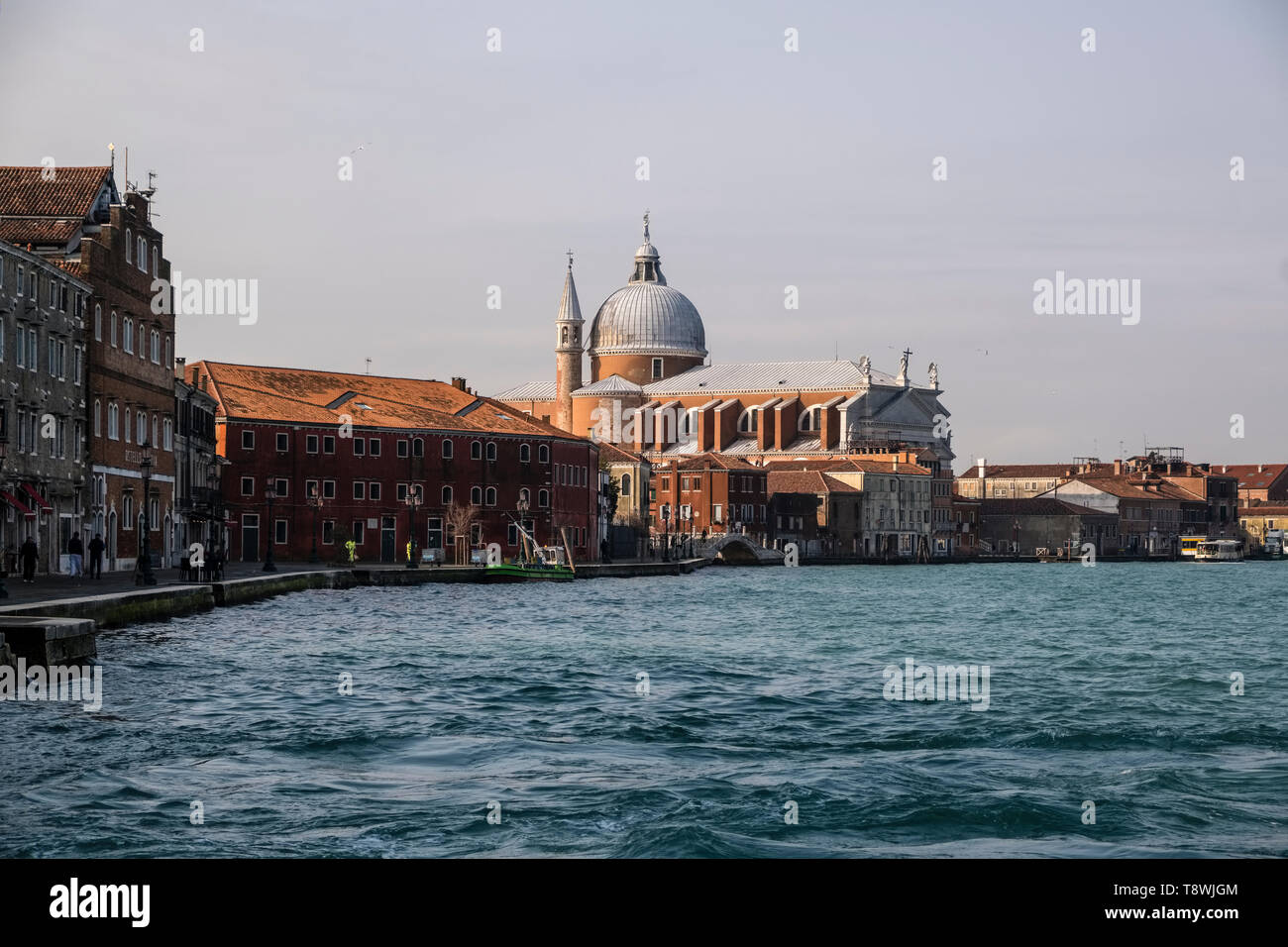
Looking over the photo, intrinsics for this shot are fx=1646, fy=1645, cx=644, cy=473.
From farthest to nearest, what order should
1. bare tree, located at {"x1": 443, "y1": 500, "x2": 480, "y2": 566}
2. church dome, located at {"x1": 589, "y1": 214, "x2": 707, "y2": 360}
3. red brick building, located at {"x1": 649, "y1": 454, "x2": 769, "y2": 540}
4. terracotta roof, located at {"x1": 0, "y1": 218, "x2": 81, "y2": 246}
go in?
church dome, located at {"x1": 589, "y1": 214, "x2": 707, "y2": 360}
red brick building, located at {"x1": 649, "y1": 454, "x2": 769, "y2": 540}
bare tree, located at {"x1": 443, "y1": 500, "x2": 480, "y2": 566}
terracotta roof, located at {"x1": 0, "y1": 218, "x2": 81, "y2": 246}

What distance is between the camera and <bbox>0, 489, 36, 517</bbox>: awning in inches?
1199

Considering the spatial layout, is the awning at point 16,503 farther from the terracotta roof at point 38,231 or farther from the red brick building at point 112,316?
the terracotta roof at point 38,231

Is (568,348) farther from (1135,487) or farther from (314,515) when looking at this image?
(314,515)

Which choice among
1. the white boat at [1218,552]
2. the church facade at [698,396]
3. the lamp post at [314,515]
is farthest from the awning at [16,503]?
the white boat at [1218,552]

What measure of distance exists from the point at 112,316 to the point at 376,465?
26919 millimetres

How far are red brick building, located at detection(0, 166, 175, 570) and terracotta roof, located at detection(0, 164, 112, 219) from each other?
0.08ft

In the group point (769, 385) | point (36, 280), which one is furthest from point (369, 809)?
point (769, 385)

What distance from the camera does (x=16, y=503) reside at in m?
30.8

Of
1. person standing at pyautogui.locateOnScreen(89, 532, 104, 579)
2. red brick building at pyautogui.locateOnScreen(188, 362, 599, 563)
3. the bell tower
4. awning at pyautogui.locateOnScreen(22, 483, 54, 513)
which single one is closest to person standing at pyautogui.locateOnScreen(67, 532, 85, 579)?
person standing at pyautogui.locateOnScreen(89, 532, 104, 579)

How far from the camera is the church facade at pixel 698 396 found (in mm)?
110125

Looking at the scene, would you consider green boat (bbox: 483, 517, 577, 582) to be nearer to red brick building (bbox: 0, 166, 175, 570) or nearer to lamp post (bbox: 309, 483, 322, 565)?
lamp post (bbox: 309, 483, 322, 565)

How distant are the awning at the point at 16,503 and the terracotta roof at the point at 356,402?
3022 centimetres

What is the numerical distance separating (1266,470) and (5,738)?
15926 centimetres

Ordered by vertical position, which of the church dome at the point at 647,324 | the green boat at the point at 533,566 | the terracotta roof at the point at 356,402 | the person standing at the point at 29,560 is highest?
the church dome at the point at 647,324
